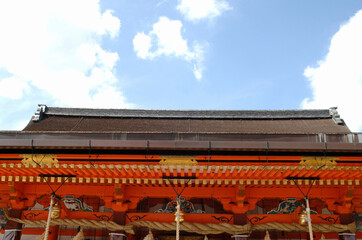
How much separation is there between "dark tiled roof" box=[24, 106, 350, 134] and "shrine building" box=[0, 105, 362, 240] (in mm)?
3994

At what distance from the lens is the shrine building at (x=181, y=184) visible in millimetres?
7145

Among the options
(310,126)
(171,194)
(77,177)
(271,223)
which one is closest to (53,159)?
(77,177)

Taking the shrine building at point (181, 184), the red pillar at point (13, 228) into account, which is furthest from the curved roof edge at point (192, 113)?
the red pillar at point (13, 228)

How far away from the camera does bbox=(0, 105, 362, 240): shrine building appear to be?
23.4 ft

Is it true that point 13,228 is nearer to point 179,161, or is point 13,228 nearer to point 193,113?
point 179,161

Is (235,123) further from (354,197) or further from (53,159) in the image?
(53,159)

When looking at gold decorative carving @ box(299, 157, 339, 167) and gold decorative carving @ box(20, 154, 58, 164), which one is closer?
gold decorative carving @ box(299, 157, 339, 167)

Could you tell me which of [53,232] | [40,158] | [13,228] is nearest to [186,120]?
[53,232]

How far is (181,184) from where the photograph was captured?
8586mm

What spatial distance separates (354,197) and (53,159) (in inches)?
338

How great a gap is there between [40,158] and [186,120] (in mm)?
7725

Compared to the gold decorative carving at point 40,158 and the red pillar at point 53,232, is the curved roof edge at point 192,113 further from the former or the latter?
the gold decorative carving at point 40,158

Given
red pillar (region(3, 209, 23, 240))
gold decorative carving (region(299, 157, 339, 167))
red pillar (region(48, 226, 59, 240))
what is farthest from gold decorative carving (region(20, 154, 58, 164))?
gold decorative carving (region(299, 157, 339, 167))

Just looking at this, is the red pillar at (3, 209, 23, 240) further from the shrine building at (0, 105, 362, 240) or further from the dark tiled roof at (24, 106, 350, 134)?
the dark tiled roof at (24, 106, 350, 134)
